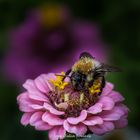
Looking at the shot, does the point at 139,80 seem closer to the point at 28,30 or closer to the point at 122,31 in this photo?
the point at 122,31

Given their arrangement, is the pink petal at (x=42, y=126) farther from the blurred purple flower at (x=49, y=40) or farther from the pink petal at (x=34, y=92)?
the blurred purple flower at (x=49, y=40)

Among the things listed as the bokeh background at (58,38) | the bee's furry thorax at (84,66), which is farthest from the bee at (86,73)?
the bokeh background at (58,38)

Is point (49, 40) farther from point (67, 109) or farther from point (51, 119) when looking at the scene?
point (51, 119)

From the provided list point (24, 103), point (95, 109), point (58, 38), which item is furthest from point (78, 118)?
point (58, 38)

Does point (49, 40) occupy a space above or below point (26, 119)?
above

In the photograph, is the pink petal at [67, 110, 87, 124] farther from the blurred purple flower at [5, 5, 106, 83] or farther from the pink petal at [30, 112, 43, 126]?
the blurred purple flower at [5, 5, 106, 83]

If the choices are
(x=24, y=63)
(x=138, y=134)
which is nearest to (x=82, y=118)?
(x=138, y=134)
